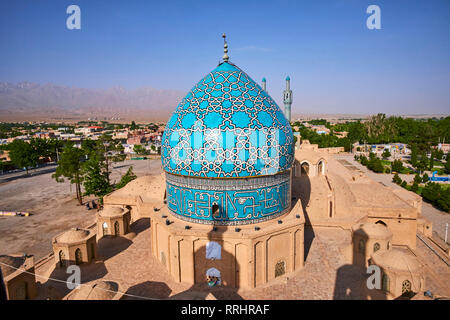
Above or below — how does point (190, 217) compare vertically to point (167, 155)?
below

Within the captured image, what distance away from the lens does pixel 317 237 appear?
15438 mm

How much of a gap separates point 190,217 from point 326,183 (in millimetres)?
10080

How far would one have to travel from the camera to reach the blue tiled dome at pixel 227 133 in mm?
11195

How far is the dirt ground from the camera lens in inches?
722

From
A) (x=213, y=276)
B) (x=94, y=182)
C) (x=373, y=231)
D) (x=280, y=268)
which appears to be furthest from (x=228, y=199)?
(x=94, y=182)

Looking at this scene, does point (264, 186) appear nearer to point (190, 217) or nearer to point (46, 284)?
point (190, 217)

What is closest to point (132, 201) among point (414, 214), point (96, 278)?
point (96, 278)

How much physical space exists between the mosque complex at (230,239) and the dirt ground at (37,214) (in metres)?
5.94

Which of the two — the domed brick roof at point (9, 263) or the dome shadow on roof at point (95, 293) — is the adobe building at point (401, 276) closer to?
the dome shadow on roof at point (95, 293)

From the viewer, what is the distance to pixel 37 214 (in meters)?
24.1

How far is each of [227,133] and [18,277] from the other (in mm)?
8836

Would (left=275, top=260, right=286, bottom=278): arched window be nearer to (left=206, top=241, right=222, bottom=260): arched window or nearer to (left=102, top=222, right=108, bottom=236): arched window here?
(left=206, top=241, right=222, bottom=260): arched window

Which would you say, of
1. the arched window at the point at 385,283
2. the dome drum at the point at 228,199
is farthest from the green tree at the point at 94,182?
the arched window at the point at 385,283

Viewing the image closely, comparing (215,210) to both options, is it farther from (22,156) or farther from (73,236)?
(22,156)
